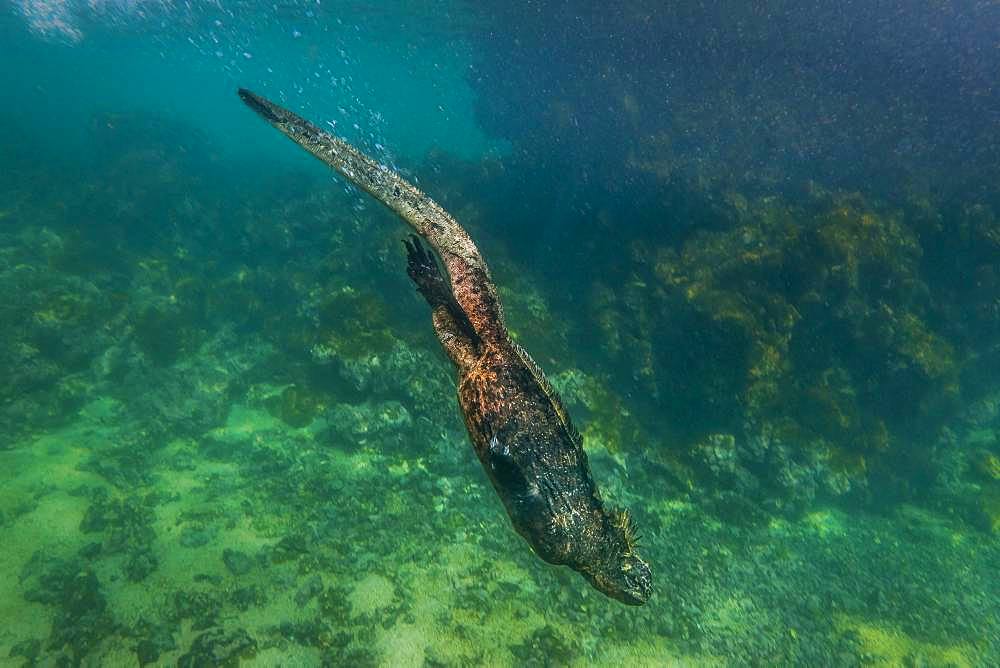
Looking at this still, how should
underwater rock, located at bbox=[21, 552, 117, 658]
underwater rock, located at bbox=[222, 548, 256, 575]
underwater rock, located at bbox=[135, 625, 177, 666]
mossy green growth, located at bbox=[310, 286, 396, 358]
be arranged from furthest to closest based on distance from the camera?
mossy green growth, located at bbox=[310, 286, 396, 358]
underwater rock, located at bbox=[222, 548, 256, 575]
underwater rock, located at bbox=[21, 552, 117, 658]
underwater rock, located at bbox=[135, 625, 177, 666]

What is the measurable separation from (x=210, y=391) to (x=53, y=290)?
5.59 m

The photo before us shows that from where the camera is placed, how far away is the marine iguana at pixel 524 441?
2225mm

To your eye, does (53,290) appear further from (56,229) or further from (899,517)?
(899,517)

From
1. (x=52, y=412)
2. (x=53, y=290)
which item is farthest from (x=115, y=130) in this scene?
(x=52, y=412)

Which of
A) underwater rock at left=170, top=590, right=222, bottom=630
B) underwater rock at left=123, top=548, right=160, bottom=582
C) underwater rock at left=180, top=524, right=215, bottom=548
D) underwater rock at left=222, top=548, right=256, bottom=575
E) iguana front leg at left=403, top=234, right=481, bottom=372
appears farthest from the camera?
underwater rock at left=180, top=524, right=215, bottom=548

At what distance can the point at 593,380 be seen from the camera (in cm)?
1187

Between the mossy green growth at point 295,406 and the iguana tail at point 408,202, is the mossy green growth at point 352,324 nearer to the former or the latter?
the mossy green growth at point 295,406

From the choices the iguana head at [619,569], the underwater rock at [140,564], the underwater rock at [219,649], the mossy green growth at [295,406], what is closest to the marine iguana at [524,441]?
the iguana head at [619,569]

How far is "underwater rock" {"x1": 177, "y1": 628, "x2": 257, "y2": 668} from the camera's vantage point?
237 inches

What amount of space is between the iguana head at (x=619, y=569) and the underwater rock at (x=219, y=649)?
20.4ft

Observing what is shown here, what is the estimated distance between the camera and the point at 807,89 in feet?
65.0

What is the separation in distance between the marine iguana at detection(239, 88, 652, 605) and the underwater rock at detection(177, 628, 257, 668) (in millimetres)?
6227

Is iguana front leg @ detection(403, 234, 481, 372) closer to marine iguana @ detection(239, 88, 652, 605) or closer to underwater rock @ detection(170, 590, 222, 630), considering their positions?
marine iguana @ detection(239, 88, 652, 605)

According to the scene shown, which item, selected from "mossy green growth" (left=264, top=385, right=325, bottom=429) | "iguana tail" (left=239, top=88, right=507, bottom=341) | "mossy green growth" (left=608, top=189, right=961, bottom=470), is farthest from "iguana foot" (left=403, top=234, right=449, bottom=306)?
"mossy green growth" (left=608, top=189, right=961, bottom=470)
